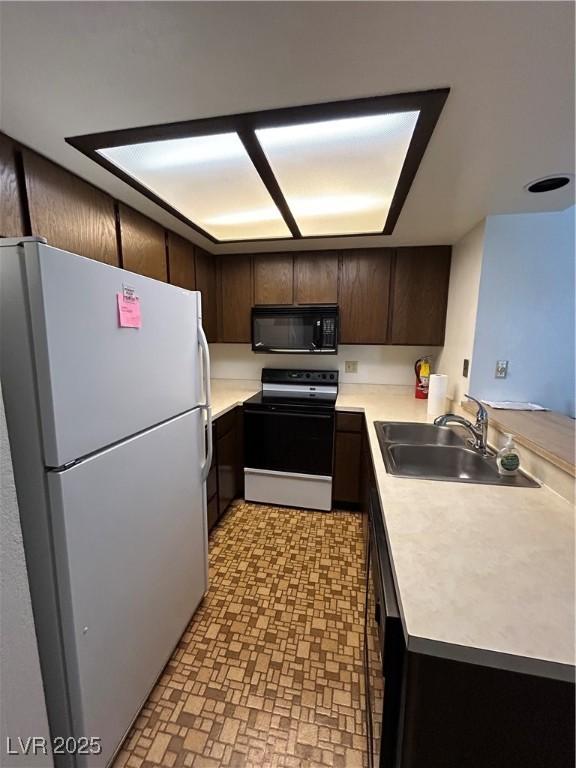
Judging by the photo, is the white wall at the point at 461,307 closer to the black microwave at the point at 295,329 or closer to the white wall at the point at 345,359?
the white wall at the point at 345,359

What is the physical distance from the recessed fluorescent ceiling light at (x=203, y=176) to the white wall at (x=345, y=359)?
4.22 ft

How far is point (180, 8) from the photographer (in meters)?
0.71

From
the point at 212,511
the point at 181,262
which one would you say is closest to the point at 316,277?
the point at 181,262

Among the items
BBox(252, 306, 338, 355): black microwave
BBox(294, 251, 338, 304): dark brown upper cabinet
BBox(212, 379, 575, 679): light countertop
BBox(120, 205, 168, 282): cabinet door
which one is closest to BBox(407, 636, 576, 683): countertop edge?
BBox(212, 379, 575, 679): light countertop

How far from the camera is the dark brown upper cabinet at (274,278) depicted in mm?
2691

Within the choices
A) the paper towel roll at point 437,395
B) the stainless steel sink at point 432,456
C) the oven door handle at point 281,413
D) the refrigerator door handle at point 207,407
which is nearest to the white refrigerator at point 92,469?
the refrigerator door handle at point 207,407

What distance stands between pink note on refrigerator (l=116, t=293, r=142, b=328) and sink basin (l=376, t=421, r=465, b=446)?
134 cm

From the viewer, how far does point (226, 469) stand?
2.41 meters

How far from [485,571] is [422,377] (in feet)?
7.01

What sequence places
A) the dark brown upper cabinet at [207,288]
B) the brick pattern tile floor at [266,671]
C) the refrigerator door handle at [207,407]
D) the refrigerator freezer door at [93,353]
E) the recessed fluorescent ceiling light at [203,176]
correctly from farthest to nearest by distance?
the dark brown upper cabinet at [207,288]
the refrigerator door handle at [207,407]
the recessed fluorescent ceiling light at [203,176]
the brick pattern tile floor at [266,671]
the refrigerator freezer door at [93,353]

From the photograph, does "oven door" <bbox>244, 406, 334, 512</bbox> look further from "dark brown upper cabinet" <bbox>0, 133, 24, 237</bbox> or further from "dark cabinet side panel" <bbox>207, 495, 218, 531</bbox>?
"dark brown upper cabinet" <bbox>0, 133, 24, 237</bbox>

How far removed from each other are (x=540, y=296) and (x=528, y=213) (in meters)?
0.49

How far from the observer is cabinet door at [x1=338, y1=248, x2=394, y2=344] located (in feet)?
8.43
